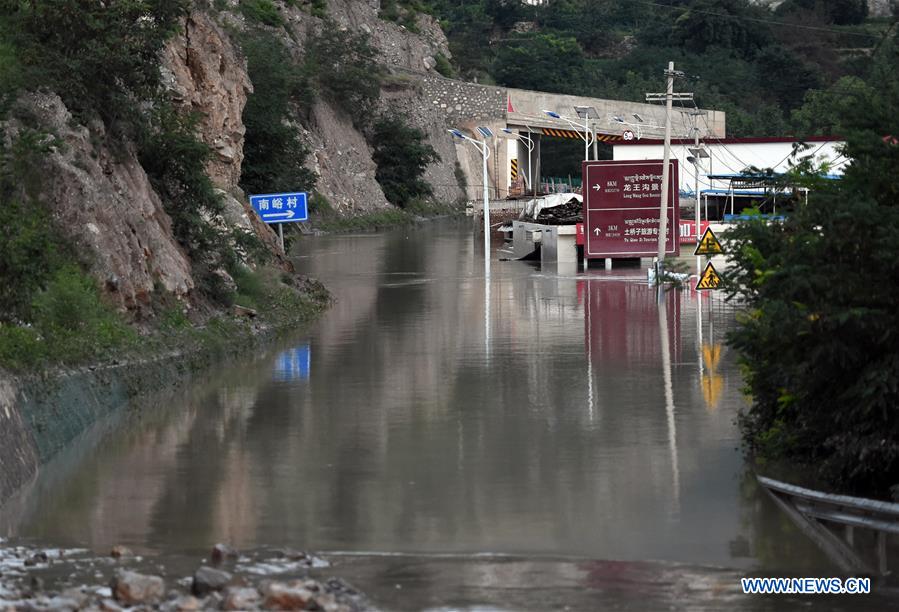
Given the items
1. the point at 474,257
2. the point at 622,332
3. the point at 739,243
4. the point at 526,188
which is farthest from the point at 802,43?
the point at 739,243

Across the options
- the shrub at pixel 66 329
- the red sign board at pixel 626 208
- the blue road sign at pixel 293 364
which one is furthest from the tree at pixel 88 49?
the red sign board at pixel 626 208

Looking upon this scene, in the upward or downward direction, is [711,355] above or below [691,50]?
below

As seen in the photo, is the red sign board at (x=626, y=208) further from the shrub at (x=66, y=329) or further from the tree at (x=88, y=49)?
the shrub at (x=66, y=329)

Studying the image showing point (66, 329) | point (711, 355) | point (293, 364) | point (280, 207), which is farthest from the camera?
point (280, 207)

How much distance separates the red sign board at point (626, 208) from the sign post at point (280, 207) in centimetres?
924

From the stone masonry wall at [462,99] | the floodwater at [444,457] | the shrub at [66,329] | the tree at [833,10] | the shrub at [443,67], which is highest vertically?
the tree at [833,10]

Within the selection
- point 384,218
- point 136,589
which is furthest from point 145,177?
point 384,218

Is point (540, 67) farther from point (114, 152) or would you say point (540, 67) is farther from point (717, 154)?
point (114, 152)

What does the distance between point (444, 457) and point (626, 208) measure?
2834 centimetres

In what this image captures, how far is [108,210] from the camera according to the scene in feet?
76.2

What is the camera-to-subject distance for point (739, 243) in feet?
52.1

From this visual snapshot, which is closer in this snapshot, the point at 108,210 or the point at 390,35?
the point at 108,210

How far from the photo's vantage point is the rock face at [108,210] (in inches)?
874

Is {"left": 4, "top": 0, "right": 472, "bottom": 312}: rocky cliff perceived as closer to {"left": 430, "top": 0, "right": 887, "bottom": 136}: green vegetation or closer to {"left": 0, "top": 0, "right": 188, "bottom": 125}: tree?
{"left": 0, "top": 0, "right": 188, "bottom": 125}: tree
